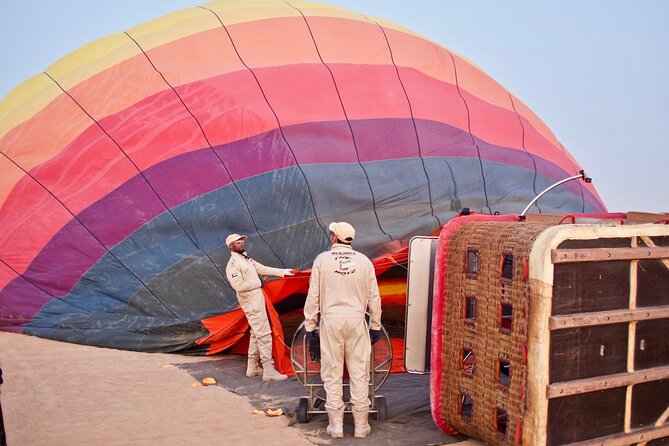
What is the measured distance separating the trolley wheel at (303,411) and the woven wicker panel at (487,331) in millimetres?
961

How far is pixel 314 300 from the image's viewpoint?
5.05 meters

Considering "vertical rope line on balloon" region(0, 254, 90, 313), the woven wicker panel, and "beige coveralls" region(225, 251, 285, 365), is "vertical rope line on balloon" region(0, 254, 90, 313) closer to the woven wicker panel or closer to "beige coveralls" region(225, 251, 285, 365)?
"beige coveralls" region(225, 251, 285, 365)

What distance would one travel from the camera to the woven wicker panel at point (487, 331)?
Result: 13.7 feet

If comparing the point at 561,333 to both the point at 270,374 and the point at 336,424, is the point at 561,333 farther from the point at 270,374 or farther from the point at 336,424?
the point at 270,374

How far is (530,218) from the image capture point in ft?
17.6

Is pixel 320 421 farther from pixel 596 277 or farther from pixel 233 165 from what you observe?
pixel 233 165

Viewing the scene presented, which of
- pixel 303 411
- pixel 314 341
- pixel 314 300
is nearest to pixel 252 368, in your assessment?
pixel 303 411

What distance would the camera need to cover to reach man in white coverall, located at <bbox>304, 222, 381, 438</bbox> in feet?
16.3

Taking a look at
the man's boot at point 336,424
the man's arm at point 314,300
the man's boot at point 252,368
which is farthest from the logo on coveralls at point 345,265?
the man's boot at point 252,368

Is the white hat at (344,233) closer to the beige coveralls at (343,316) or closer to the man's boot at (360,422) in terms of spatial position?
the beige coveralls at (343,316)

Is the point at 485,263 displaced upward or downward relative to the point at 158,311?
upward

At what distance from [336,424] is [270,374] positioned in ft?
5.57

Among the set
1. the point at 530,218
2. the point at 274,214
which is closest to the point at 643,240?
the point at 530,218

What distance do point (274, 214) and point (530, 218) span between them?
3.41 meters
